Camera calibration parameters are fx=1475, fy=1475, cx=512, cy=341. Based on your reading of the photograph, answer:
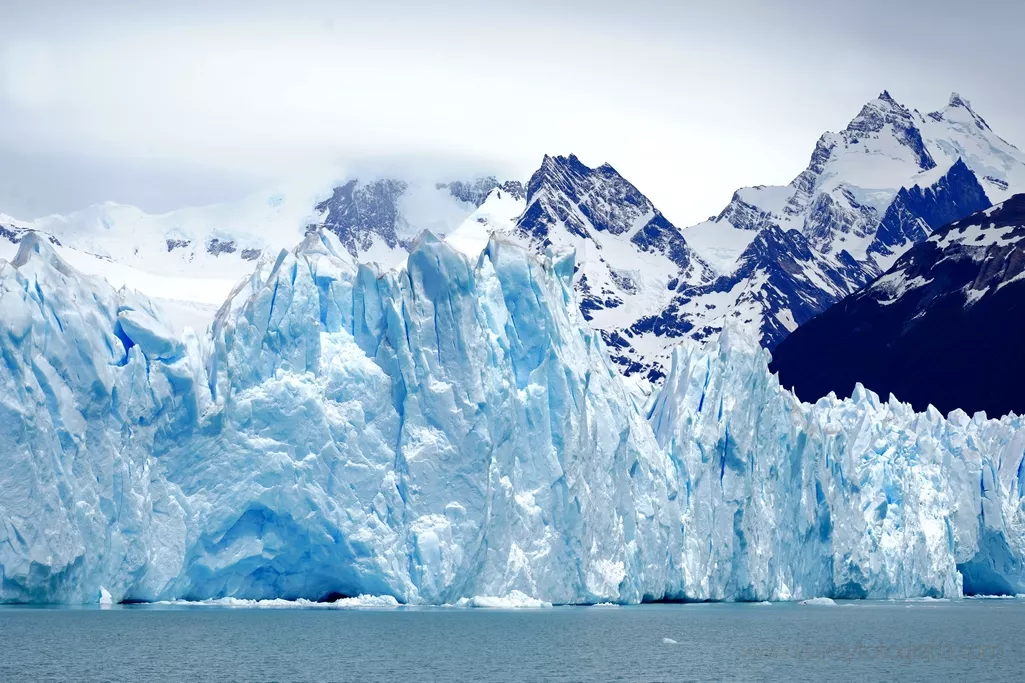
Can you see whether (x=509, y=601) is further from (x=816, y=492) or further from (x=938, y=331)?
(x=938, y=331)

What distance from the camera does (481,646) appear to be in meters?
41.8

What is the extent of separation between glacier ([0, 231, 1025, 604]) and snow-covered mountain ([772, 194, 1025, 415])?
84.9 metres

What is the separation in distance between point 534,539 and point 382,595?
5.60 m

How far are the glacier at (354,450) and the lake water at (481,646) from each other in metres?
1.71

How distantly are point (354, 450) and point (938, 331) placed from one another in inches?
4429

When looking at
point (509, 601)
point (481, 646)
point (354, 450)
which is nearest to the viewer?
point (481, 646)

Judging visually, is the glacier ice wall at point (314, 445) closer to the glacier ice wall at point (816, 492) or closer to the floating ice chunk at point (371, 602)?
the floating ice chunk at point (371, 602)

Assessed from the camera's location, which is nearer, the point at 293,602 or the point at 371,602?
the point at 371,602

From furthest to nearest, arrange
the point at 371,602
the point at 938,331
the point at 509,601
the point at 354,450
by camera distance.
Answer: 1. the point at 938,331
2. the point at 509,601
3. the point at 354,450
4. the point at 371,602

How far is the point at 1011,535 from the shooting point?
79.8 meters

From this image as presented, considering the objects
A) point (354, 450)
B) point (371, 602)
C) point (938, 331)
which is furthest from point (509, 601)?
point (938, 331)

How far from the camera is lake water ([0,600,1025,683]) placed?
35250 mm

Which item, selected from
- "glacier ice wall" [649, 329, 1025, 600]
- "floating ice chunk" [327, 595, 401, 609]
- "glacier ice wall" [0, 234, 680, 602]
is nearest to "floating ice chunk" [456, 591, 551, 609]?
"glacier ice wall" [0, 234, 680, 602]

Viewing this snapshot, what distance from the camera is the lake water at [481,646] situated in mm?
35250
